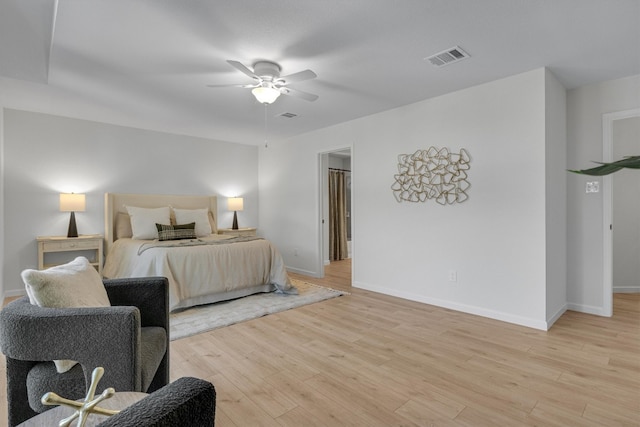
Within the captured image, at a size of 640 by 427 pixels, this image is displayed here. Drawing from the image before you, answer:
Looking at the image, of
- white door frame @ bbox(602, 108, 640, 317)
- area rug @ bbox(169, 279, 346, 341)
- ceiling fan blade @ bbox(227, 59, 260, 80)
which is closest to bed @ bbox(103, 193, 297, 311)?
area rug @ bbox(169, 279, 346, 341)

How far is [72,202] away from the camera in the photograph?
4223 mm

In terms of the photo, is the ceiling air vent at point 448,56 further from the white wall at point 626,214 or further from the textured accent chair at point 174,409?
the white wall at point 626,214

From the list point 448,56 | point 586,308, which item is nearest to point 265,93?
point 448,56

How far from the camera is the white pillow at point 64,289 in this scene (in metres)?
1.33

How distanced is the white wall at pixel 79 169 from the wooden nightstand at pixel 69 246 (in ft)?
0.83

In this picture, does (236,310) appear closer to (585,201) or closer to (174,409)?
(174,409)

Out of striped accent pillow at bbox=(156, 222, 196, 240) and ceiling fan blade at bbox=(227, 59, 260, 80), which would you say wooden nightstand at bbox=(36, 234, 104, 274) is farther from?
ceiling fan blade at bbox=(227, 59, 260, 80)

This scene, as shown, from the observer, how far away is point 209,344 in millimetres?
2656

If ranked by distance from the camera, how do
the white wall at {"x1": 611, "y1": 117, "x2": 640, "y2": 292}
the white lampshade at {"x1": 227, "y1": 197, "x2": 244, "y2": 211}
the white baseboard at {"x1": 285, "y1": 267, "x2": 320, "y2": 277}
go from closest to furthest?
the white wall at {"x1": 611, "y1": 117, "x2": 640, "y2": 292}
the white baseboard at {"x1": 285, "y1": 267, "x2": 320, "y2": 277}
the white lampshade at {"x1": 227, "y1": 197, "x2": 244, "y2": 211}

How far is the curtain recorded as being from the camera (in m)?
6.62

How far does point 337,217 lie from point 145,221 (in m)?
3.53

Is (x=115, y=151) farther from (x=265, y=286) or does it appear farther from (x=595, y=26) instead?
(x=595, y=26)

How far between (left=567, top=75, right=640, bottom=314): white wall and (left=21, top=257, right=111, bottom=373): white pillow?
4149 mm

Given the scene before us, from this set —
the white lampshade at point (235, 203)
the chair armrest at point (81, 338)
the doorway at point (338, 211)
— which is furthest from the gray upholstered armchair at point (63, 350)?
the doorway at point (338, 211)
